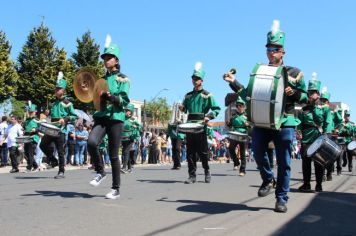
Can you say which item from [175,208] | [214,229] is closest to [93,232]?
[214,229]

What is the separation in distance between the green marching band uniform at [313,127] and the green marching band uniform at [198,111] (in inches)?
72.8

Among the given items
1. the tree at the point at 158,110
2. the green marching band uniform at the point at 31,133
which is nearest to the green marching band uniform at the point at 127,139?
the green marching band uniform at the point at 31,133

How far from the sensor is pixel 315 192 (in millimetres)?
9688

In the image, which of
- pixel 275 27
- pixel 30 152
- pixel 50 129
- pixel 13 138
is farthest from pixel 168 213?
pixel 13 138

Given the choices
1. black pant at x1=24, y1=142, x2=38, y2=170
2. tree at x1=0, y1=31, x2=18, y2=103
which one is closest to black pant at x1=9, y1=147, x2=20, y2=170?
black pant at x1=24, y1=142, x2=38, y2=170

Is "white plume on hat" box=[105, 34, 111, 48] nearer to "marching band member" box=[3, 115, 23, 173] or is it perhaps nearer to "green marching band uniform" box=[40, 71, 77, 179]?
"green marching band uniform" box=[40, 71, 77, 179]

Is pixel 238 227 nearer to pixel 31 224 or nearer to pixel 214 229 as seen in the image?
pixel 214 229

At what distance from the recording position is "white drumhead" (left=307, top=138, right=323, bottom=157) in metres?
9.25

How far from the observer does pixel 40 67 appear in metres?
50.7

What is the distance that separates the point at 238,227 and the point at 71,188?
15.9 feet

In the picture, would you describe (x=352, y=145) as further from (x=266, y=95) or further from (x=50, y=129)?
(x=266, y=95)

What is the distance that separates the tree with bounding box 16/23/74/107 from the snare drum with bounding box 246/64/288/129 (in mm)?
44613

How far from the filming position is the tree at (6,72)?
4312cm

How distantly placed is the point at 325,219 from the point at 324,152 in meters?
3.08
